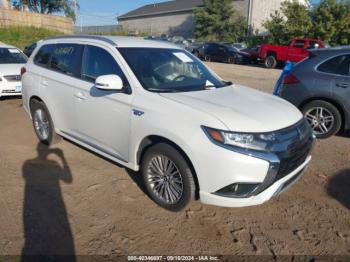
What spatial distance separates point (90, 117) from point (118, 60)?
83 cm

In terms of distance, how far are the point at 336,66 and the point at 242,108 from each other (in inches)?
137

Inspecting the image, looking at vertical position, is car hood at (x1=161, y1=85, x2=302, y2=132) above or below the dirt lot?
above

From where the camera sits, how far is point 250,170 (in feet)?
9.75

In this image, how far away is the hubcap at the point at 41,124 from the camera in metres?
5.31

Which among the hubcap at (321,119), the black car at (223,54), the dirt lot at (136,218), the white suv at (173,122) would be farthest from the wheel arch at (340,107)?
the black car at (223,54)

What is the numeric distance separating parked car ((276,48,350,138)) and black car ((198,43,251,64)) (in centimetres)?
1870

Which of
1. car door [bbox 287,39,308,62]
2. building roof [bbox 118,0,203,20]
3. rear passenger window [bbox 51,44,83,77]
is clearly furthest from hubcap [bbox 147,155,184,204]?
building roof [bbox 118,0,203,20]

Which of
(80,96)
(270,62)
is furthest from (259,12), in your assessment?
(80,96)

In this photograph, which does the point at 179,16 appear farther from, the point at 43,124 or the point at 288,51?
the point at 43,124

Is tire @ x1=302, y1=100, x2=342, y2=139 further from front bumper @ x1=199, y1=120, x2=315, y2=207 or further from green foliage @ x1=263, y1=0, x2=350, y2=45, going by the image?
green foliage @ x1=263, y1=0, x2=350, y2=45

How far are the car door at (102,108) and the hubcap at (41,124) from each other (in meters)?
1.12

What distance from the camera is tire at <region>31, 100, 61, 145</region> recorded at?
205 inches

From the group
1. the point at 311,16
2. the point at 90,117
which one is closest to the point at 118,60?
the point at 90,117

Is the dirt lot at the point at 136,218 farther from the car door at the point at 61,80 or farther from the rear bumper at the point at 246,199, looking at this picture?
the car door at the point at 61,80
